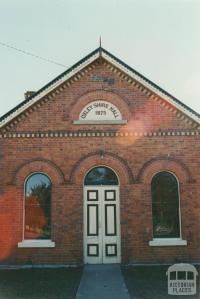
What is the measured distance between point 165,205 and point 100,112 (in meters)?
4.35

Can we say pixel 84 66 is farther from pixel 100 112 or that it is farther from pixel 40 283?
pixel 40 283

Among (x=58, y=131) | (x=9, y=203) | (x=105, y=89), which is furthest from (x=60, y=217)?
(x=105, y=89)

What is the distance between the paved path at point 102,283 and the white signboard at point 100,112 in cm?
553

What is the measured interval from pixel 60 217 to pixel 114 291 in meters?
4.52

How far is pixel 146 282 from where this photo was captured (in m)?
11.0

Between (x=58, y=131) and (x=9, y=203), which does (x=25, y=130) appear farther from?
(x=9, y=203)

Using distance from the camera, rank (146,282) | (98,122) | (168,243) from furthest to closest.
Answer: (98,122) < (168,243) < (146,282)

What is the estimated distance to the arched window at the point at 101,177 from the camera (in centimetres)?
1445

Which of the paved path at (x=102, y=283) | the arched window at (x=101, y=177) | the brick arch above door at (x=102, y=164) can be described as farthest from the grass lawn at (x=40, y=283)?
the brick arch above door at (x=102, y=164)

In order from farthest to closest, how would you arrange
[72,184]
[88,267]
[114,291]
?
[72,184] < [88,267] < [114,291]

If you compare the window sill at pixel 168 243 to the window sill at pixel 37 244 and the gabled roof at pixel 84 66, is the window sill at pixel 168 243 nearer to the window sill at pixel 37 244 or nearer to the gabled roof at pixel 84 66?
the window sill at pixel 37 244

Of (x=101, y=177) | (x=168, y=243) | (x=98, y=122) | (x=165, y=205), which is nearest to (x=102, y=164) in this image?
(x=101, y=177)

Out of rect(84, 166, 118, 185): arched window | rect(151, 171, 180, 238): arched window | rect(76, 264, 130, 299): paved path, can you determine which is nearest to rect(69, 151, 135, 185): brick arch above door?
rect(84, 166, 118, 185): arched window

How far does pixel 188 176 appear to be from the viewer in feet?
47.0
